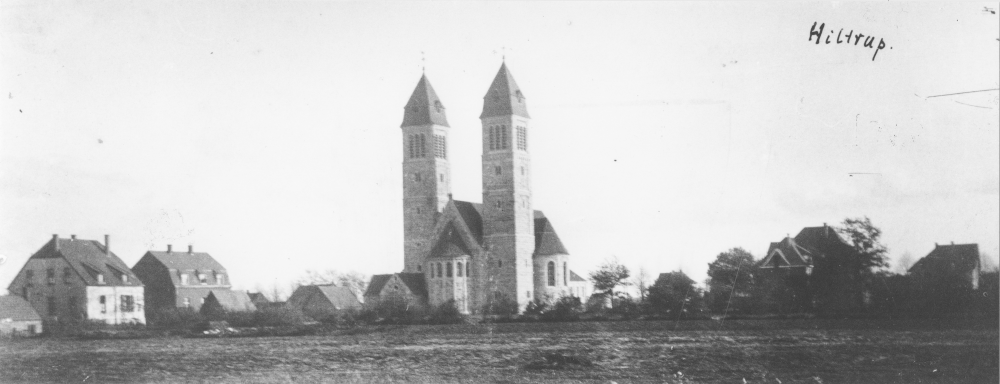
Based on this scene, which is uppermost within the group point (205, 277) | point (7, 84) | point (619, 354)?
point (7, 84)

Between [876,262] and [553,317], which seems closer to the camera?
[876,262]

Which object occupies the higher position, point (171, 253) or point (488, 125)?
point (488, 125)

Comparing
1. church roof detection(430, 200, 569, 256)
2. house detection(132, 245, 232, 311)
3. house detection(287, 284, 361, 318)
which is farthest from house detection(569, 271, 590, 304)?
house detection(132, 245, 232, 311)

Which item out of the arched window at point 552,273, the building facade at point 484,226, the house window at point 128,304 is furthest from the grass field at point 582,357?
the arched window at point 552,273

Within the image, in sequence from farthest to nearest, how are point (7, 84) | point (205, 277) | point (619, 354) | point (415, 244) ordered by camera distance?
point (415, 244)
point (205, 277)
point (619, 354)
point (7, 84)

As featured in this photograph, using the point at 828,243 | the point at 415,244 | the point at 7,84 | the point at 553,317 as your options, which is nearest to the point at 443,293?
the point at 415,244

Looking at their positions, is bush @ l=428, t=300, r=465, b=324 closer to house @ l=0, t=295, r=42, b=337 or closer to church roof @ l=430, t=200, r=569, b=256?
house @ l=0, t=295, r=42, b=337

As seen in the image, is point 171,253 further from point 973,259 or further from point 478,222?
point 478,222
